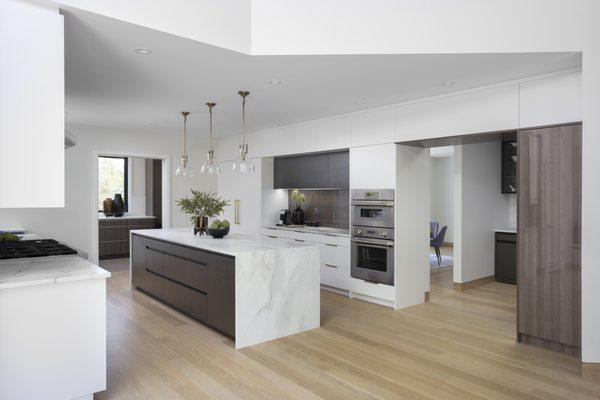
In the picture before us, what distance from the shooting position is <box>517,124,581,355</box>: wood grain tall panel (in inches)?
138

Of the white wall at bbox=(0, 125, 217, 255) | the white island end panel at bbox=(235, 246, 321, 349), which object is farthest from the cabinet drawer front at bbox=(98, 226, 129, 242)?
the white island end panel at bbox=(235, 246, 321, 349)

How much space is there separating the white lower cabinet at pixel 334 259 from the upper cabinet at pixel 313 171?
0.70 meters

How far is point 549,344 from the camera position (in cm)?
375

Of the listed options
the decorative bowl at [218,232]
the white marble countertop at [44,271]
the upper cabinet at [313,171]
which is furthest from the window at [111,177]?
the white marble countertop at [44,271]

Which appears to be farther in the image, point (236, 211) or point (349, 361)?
point (236, 211)

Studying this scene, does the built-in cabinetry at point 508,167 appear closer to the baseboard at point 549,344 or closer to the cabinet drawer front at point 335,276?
the cabinet drawer front at point 335,276

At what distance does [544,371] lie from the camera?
3.29m

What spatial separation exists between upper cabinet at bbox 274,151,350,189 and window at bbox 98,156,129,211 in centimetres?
418

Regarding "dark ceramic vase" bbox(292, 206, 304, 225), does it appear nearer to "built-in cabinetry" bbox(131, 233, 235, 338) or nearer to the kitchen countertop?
the kitchen countertop

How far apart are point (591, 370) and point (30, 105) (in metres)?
4.10

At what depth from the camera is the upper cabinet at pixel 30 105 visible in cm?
237

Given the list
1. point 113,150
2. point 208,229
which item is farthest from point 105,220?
point 208,229

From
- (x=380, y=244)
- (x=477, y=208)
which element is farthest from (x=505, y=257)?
(x=380, y=244)

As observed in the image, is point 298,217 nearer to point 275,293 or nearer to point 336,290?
point 336,290
